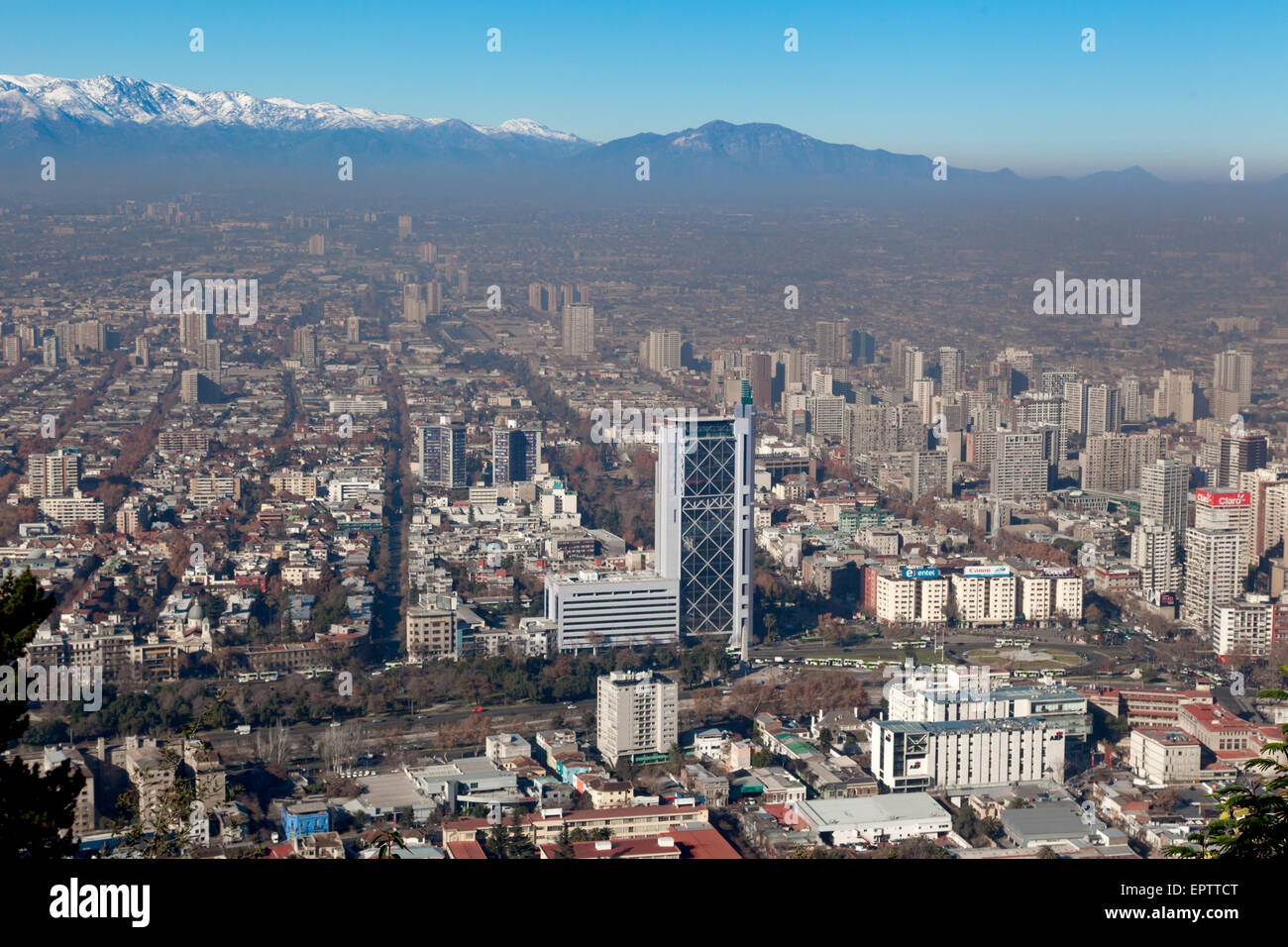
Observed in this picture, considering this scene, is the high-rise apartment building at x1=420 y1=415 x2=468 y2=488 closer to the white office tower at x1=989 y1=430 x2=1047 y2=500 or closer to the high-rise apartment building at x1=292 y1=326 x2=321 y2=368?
the white office tower at x1=989 y1=430 x2=1047 y2=500

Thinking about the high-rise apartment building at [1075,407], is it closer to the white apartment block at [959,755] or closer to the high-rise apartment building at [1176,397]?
the high-rise apartment building at [1176,397]

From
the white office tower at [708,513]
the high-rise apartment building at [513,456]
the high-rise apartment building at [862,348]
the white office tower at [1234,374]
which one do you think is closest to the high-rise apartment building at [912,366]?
the high-rise apartment building at [862,348]

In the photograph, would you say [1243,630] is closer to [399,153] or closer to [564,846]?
[564,846]

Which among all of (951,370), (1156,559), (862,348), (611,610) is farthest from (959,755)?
(862,348)

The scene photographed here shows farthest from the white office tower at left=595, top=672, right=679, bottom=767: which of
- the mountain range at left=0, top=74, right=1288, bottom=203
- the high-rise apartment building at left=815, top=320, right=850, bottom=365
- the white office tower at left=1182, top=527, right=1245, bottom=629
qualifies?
the mountain range at left=0, top=74, right=1288, bottom=203

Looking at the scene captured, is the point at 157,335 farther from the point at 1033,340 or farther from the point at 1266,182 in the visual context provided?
the point at 1266,182
